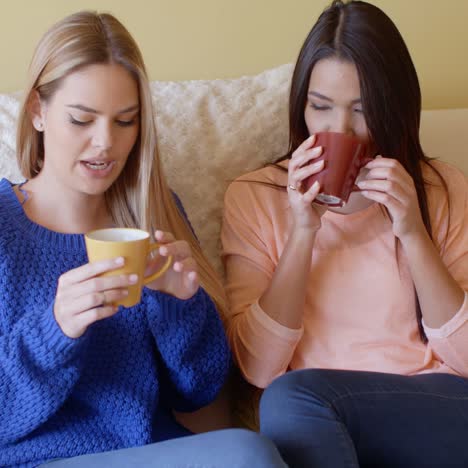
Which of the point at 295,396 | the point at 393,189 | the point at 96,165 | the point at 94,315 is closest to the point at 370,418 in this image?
the point at 295,396

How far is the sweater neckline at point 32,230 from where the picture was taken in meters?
1.15

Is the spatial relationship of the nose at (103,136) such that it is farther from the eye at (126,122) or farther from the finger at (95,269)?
the finger at (95,269)

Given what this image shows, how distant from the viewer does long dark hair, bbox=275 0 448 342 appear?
1.28 m

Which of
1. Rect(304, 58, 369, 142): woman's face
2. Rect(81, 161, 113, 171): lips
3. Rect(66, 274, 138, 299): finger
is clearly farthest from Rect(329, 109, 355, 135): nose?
Rect(66, 274, 138, 299): finger

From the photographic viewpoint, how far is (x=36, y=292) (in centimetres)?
110

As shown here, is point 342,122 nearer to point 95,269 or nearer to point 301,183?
point 301,183

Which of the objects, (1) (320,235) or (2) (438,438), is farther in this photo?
(1) (320,235)

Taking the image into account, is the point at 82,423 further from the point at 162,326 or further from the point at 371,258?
the point at 371,258

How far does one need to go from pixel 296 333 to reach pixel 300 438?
0.82 feet

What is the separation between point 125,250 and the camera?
2.96ft

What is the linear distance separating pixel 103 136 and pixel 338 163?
37 centimetres

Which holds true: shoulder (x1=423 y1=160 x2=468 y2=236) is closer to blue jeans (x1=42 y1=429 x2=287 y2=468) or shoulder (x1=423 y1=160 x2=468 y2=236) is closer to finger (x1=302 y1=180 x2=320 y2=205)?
finger (x1=302 y1=180 x2=320 y2=205)

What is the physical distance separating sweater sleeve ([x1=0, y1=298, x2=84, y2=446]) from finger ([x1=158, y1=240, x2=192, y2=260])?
0.17 m

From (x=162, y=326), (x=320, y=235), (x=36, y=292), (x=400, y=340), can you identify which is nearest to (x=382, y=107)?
(x=320, y=235)
